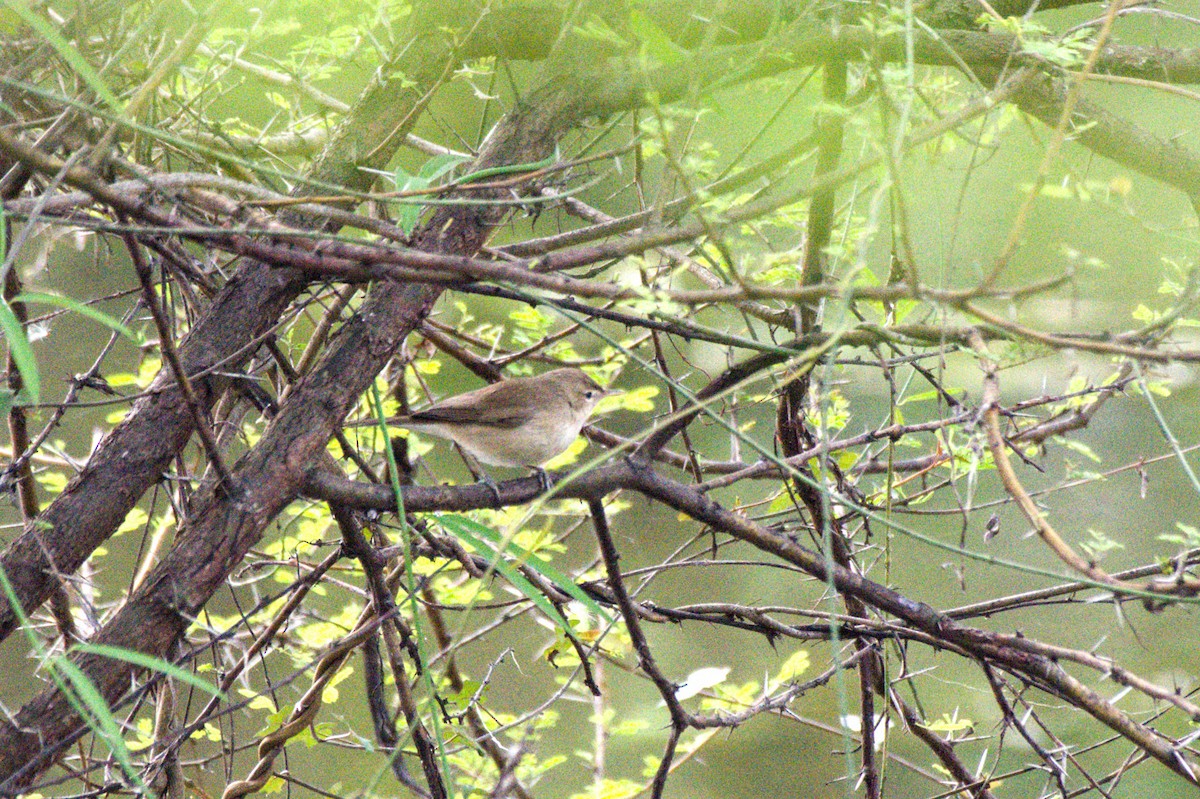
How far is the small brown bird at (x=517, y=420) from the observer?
10.2 feet

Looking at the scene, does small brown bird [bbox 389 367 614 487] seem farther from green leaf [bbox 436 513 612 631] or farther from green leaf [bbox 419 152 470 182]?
green leaf [bbox 419 152 470 182]

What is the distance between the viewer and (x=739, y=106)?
2090 mm

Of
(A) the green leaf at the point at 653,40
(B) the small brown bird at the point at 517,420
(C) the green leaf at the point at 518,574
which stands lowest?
(B) the small brown bird at the point at 517,420

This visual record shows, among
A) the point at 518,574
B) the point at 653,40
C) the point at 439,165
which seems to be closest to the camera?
the point at 653,40

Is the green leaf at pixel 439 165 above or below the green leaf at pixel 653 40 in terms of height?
below

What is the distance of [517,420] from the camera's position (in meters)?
3.20

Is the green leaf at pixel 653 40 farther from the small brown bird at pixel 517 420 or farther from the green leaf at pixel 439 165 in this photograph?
the small brown bird at pixel 517 420

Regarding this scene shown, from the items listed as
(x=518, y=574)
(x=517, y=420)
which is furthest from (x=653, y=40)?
(x=517, y=420)

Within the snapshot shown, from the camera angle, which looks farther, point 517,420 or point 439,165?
point 517,420

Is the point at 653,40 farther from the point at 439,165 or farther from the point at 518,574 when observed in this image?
the point at 518,574

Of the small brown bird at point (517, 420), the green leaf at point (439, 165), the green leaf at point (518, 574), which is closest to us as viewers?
the green leaf at point (439, 165)

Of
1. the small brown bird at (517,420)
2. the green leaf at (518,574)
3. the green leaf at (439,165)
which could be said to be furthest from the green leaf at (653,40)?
the small brown bird at (517,420)

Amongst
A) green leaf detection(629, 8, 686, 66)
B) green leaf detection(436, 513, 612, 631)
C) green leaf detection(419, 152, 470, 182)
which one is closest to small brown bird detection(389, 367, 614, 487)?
green leaf detection(436, 513, 612, 631)

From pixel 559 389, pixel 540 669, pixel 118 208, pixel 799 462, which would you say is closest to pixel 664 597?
pixel 540 669
